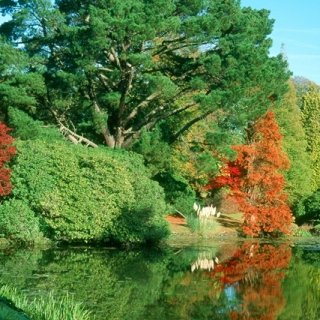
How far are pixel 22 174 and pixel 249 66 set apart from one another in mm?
9947

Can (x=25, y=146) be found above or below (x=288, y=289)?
above

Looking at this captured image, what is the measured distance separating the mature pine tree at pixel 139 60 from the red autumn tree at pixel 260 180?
5.69ft

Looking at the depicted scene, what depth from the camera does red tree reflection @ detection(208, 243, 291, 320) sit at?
11383mm

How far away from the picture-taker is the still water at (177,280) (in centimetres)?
1132

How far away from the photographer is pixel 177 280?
14.7 metres

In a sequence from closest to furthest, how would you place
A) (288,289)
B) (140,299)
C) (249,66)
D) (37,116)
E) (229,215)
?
(140,299), (288,289), (249,66), (37,116), (229,215)

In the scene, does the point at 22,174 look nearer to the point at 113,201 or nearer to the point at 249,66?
the point at 113,201

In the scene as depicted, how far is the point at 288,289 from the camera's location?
45.3 feet

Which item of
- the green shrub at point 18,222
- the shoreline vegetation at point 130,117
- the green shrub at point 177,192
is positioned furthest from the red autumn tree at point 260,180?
the green shrub at point 18,222

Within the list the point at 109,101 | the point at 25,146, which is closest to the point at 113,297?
the point at 25,146

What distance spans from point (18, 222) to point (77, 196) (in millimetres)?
2195

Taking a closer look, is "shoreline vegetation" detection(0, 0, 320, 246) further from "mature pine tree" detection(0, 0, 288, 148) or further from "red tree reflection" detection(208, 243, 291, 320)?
"red tree reflection" detection(208, 243, 291, 320)

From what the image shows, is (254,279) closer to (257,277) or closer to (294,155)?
(257,277)

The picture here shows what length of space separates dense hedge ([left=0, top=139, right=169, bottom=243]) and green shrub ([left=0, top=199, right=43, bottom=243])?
0.03 metres
